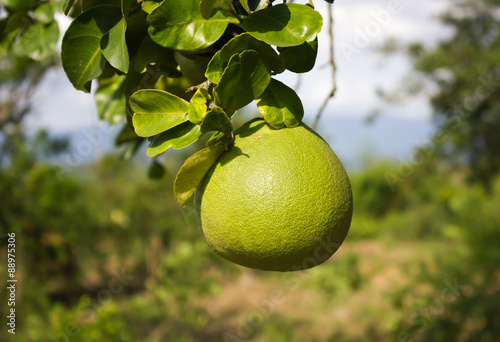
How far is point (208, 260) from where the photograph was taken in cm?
324

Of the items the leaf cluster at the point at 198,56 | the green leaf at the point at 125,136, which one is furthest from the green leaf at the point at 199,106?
the green leaf at the point at 125,136

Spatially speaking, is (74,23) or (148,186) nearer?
(74,23)

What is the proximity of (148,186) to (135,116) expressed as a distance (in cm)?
432

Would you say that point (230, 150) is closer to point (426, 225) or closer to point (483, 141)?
point (483, 141)

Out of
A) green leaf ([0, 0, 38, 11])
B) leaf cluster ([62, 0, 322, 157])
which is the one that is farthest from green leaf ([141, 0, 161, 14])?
green leaf ([0, 0, 38, 11])

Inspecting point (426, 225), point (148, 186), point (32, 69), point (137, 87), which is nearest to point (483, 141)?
point (148, 186)

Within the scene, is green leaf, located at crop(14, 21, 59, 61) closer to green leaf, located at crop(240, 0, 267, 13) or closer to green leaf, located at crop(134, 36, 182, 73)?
green leaf, located at crop(134, 36, 182, 73)

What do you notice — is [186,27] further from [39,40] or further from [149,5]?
[39,40]

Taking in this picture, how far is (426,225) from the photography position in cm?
842

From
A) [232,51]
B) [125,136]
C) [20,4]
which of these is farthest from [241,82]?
[20,4]

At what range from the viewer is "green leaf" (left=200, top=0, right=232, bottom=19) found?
52 cm

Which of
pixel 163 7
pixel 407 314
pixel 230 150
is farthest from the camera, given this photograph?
pixel 407 314

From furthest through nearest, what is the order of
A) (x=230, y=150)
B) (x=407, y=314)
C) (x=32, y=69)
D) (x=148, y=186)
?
(x=148, y=186) → (x=407, y=314) → (x=32, y=69) → (x=230, y=150)

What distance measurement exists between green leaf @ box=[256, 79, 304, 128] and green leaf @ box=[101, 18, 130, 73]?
0.19 m
